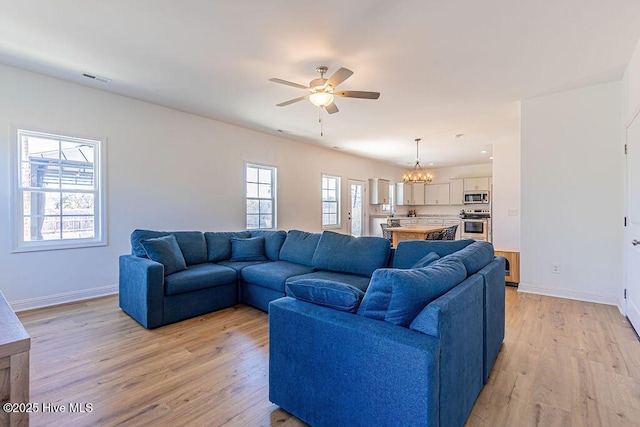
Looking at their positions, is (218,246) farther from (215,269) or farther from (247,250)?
(215,269)

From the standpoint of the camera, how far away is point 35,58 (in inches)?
124

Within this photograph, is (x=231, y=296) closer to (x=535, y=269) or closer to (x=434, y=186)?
(x=535, y=269)

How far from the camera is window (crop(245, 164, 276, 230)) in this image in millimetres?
5926

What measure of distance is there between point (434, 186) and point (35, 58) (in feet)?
33.1

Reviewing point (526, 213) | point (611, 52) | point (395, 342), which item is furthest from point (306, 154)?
point (395, 342)

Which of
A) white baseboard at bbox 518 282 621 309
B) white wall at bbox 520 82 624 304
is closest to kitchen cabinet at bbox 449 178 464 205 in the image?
white wall at bbox 520 82 624 304

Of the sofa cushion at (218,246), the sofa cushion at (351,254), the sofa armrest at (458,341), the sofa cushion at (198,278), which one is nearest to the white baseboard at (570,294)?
the sofa cushion at (351,254)

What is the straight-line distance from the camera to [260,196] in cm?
610

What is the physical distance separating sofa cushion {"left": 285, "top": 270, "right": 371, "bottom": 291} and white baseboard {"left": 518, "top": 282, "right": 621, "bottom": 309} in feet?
8.89

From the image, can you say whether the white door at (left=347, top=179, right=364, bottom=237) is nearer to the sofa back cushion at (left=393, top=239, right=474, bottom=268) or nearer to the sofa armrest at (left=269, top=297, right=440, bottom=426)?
the sofa back cushion at (left=393, top=239, right=474, bottom=268)

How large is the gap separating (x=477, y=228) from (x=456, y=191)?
1.84 m

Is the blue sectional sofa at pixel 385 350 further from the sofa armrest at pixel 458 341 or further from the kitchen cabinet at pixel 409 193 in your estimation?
the kitchen cabinet at pixel 409 193

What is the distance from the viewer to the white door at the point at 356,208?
850 centimetres

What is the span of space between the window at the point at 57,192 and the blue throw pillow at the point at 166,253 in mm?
1226
